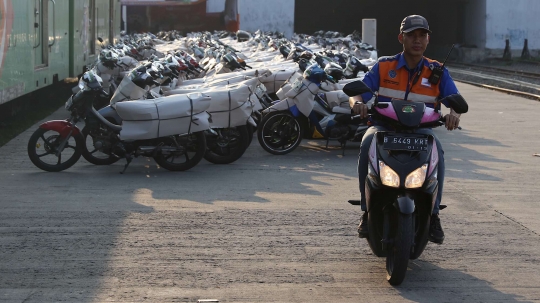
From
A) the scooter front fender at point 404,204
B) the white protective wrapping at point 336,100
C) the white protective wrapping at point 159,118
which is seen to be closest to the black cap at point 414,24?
the scooter front fender at point 404,204

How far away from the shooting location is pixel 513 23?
47.8m

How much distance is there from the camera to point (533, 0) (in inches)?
1901

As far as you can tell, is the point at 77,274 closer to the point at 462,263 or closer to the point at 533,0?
the point at 462,263

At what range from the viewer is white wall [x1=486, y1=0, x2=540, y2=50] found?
47.6 metres

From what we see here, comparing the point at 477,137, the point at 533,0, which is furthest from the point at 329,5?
the point at 477,137

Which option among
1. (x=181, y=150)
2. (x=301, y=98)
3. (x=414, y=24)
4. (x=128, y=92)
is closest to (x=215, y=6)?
(x=301, y=98)

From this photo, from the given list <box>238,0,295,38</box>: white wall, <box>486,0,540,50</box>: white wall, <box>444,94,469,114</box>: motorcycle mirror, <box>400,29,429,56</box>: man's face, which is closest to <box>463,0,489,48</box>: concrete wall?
<box>486,0,540,50</box>: white wall

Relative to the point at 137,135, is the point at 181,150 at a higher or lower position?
lower

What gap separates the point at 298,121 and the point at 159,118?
2.48 meters

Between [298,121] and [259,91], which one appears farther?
[259,91]

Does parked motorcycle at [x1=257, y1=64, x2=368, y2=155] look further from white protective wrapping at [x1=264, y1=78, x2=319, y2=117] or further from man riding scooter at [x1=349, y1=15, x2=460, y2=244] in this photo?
man riding scooter at [x1=349, y1=15, x2=460, y2=244]

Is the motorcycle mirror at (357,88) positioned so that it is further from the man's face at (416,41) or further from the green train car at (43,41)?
the green train car at (43,41)

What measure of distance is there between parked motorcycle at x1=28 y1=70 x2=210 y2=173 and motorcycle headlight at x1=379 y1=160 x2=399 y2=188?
4.53 metres

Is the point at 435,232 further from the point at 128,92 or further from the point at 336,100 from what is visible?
the point at 336,100
